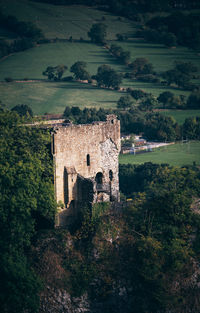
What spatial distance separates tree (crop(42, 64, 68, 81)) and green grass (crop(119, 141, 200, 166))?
39358 mm

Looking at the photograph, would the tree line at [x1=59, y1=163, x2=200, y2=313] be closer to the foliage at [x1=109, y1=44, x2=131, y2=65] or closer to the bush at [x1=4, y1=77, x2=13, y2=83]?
the bush at [x1=4, y1=77, x2=13, y2=83]

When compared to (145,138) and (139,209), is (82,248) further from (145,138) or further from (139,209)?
(145,138)

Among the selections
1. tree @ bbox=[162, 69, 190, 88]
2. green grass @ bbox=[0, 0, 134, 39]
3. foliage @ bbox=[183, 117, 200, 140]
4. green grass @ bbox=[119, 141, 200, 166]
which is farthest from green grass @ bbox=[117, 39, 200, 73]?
green grass @ bbox=[119, 141, 200, 166]

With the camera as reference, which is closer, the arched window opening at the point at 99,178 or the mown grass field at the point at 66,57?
the arched window opening at the point at 99,178

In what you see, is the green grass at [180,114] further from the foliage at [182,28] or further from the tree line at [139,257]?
the tree line at [139,257]

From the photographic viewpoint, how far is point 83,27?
6156 inches

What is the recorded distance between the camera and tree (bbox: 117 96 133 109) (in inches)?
4682

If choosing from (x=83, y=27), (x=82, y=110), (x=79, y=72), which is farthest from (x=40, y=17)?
(x=82, y=110)

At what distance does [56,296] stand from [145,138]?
77.2m

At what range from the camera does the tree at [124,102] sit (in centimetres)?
11892

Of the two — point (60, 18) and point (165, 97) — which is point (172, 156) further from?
point (60, 18)

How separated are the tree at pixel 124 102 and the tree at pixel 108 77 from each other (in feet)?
30.2

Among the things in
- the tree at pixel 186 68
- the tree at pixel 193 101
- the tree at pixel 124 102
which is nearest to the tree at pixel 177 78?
the tree at pixel 186 68

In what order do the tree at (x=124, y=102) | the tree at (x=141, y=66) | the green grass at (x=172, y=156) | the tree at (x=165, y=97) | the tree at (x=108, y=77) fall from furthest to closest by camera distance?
the tree at (x=141, y=66) < the tree at (x=108, y=77) < the tree at (x=165, y=97) < the tree at (x=124, y=102) < the green grass at (x=172, y=156)
